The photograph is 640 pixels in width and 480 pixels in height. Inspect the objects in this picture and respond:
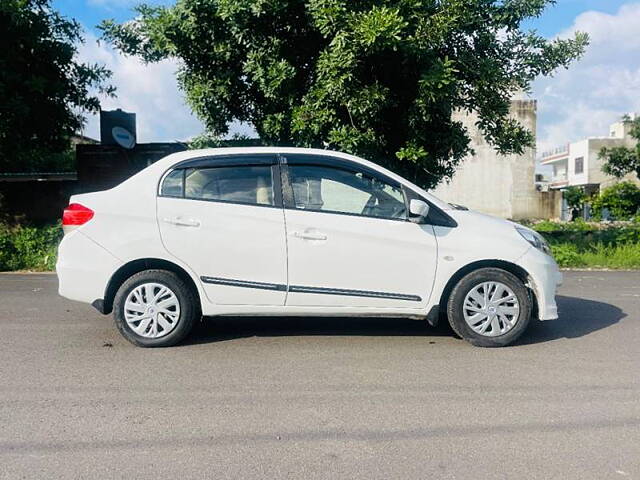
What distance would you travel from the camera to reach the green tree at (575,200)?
3308cm

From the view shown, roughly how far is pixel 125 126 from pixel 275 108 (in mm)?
7047

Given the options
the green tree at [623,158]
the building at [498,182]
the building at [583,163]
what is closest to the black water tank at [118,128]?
the building at [498,182]

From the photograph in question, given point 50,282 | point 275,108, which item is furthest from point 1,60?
point 275,108

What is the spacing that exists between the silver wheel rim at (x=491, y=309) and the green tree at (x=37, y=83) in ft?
31.4

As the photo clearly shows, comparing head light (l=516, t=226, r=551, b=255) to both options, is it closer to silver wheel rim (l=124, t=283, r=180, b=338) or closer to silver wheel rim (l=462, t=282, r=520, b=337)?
silver wheel rim (l=462, t=282, r=520, b=337)

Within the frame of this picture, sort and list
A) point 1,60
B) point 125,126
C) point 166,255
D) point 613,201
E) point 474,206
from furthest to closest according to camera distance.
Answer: point 613,201, point 474,206, point 125,126, point 1,60, point 166,255

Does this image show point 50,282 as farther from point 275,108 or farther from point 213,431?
point 213,431

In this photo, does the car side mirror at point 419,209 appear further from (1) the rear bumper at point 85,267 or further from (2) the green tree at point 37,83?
(2) the green tree at point 37,83

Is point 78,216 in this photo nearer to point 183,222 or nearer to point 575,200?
point 183,222

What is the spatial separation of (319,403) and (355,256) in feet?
5.34

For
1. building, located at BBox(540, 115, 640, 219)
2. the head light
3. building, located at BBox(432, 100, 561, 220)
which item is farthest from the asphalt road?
building, located at BBox(540, 115, 640, 219)

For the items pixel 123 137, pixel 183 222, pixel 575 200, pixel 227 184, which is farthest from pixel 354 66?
pixel 575 200

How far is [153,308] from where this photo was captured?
5.49 m

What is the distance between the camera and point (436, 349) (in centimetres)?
557
